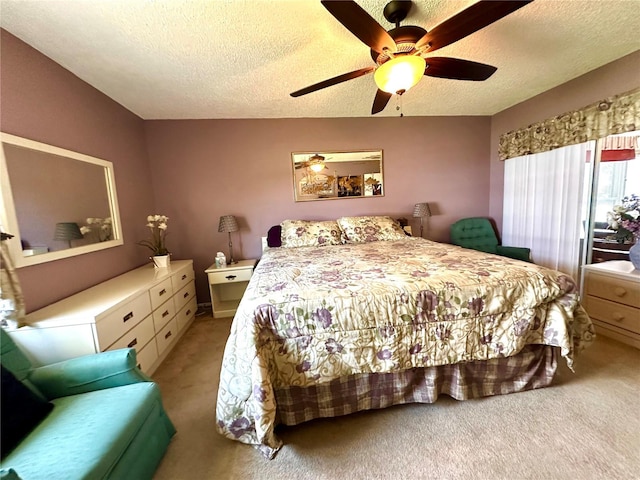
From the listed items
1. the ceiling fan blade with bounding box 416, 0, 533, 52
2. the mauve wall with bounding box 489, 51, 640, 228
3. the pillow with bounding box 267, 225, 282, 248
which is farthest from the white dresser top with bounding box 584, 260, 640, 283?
the pillow with bounding box 267, 225, 282, 248

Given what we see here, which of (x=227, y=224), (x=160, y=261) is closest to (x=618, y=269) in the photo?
(x=227, y=224)

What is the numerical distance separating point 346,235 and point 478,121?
96.7 inches

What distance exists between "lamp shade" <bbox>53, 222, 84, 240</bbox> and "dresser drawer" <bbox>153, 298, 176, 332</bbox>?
78 centimetres

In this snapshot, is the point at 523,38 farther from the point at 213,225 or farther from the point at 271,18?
the point at 213,225

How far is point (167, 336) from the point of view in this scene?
88.4 inches

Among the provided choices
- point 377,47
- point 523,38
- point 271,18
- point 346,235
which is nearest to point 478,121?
point 523,38

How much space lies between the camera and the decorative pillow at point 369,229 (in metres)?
2.98

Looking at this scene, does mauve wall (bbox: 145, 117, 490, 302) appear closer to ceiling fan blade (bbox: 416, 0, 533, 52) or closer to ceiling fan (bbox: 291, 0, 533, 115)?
ceiling fan (bbox: 291, 0, 533, 115)

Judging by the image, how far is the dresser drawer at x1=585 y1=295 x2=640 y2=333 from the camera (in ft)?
6.50

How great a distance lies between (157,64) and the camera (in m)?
1.97

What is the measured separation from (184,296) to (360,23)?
2.72m

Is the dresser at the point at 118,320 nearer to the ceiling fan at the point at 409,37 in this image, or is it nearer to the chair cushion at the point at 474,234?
Answer: the ceiling fan at the point at 409,37

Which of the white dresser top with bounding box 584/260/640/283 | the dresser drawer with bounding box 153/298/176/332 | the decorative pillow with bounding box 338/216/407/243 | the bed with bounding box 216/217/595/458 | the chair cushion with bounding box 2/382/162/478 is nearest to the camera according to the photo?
the chair cushion with bounding box 2/382/162/478

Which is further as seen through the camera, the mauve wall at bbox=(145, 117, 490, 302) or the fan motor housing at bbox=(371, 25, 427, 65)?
the mauve wall at bbox=(145, 117, 490, 302)
